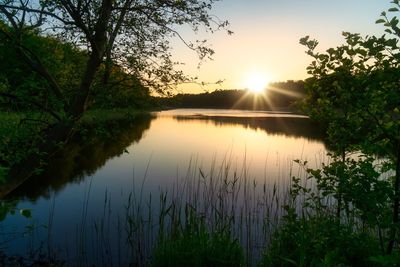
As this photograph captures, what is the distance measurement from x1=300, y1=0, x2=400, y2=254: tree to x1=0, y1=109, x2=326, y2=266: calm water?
358 cm

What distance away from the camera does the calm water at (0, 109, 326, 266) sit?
9203 millimetres

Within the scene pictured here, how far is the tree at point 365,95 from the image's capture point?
3.42 m

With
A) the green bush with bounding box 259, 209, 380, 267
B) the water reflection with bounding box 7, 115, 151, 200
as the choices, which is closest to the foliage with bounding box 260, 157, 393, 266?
the green bush with bounding box 259, 209, 380, 267

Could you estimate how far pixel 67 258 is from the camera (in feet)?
26.7

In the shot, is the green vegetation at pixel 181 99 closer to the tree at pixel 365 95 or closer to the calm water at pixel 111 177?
the tree at pixel 365 95

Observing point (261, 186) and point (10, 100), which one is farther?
point (261, 186)

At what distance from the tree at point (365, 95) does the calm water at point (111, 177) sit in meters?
3.58

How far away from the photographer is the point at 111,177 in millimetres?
17312

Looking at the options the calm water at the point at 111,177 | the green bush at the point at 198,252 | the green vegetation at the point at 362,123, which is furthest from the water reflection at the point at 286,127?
the green vegetation at the point at 362,123

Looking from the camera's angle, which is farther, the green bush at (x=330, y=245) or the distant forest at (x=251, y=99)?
the distant forest at (x=251, y=99)

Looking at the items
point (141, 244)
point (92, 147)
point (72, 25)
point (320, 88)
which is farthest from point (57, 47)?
point (92, 147)

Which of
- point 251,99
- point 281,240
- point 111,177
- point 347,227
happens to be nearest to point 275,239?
point 281,240

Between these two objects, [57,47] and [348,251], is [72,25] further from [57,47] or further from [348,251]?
[348,251]

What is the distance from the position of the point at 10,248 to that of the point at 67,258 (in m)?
1.66
